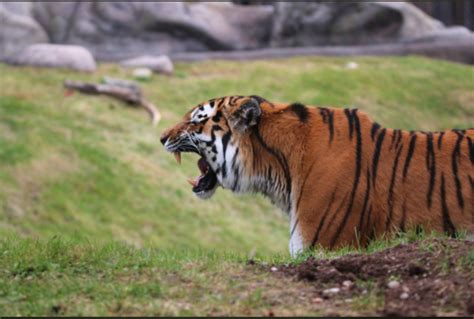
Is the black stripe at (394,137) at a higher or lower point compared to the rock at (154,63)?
higher

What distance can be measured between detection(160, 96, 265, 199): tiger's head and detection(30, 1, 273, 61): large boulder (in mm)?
16127

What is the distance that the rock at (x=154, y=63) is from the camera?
67.4ft

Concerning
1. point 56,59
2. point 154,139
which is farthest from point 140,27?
point 154,139

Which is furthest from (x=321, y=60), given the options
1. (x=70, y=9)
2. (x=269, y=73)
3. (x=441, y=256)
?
(x=441, y=256)

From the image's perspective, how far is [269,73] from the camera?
2041cm

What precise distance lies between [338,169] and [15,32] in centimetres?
1679

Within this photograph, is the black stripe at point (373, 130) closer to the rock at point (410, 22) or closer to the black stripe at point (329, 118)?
the black stripe at point (329, 118)

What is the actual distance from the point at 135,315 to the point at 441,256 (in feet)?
5.51

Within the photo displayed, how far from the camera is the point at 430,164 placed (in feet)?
21.1

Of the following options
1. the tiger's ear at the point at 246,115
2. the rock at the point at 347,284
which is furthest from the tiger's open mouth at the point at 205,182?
the rock at the point at 347,284

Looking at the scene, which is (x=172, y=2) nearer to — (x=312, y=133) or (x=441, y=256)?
(x=312, y=133)

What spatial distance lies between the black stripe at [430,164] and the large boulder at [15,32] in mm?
16373

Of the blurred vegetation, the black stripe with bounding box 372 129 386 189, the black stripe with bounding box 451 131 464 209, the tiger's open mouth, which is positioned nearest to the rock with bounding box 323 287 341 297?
the black stripe with bounding box 372 129 386 189

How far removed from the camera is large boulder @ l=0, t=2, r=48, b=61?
21641mm
